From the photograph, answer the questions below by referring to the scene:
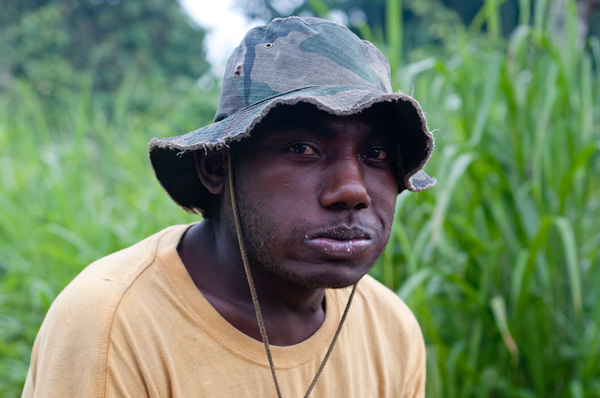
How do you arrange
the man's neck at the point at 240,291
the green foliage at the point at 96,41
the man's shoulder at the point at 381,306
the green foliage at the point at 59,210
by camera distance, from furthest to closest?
the green foliage at the point at 96,41 → the green foliage at the point at 59,210 → the man's shoulder at the point at 381,306 → the man's neck at the point at 240,291

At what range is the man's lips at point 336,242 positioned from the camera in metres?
1.27

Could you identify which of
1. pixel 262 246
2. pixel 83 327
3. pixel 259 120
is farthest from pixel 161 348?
pixel 259 120

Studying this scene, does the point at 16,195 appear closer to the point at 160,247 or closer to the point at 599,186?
the point at 160,247

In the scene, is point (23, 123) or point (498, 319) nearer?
point (498, 319)

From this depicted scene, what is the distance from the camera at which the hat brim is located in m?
1.21

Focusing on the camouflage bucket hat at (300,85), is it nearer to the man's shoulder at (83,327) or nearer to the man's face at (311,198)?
the man's face at (311,198)

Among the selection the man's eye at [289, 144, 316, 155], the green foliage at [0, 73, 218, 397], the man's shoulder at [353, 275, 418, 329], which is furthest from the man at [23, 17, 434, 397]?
the green foliage at [0, 73, 218, 397]

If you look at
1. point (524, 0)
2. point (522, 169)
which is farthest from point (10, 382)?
point (524, 0)

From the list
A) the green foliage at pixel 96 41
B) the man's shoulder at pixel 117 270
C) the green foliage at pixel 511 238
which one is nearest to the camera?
the man's shoulder at pixel 117 270

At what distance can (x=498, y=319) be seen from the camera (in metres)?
2.23

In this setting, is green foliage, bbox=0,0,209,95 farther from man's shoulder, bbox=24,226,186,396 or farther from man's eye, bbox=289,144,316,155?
man's eye, bbox=289,144,316,155

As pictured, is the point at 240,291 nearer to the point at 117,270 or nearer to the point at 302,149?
the point at 117,270

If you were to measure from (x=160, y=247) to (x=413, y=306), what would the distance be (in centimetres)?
119

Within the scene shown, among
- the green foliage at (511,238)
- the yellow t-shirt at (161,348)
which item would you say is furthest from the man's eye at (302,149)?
the green foliage at (511,238)
